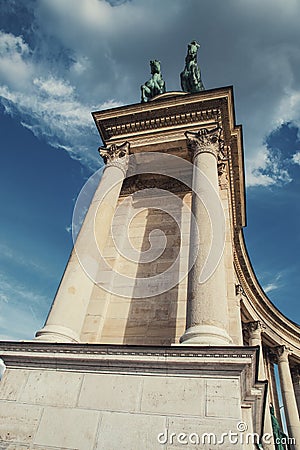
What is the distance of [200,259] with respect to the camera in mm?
12016

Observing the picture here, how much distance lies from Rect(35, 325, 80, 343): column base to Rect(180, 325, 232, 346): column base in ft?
13.4

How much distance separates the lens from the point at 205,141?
17.3 m

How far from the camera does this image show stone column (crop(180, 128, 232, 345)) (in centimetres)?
971

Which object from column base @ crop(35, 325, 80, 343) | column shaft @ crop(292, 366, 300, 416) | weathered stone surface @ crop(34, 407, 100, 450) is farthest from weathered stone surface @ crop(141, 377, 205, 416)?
column shaft @ crop(292, 366, 300, 416)

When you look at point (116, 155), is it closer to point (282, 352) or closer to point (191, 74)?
point (191, 74)

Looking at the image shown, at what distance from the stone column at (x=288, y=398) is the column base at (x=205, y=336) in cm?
2538

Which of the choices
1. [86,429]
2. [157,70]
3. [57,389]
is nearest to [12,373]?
[57,389]

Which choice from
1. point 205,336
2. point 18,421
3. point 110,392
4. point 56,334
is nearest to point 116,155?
point 56,334

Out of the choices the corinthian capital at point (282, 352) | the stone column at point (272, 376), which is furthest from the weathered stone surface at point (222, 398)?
the stone column at point (272, 376)

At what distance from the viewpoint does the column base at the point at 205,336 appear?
934 cm

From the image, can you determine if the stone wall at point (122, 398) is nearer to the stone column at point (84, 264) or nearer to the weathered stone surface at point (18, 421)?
the weathered stone surface at point (18, 421)

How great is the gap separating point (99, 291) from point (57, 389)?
5.92 metres

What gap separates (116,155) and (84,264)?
Result: 822 centimetres

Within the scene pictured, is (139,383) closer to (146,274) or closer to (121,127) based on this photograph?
(146,274)
